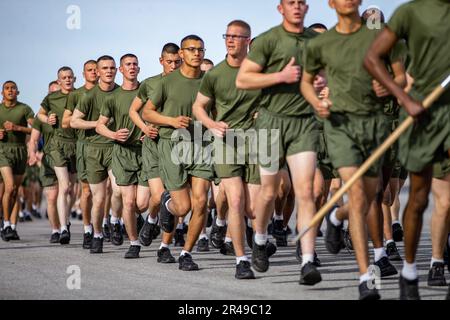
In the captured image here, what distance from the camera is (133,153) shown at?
1488 centimetres

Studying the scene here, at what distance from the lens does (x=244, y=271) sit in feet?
35.8

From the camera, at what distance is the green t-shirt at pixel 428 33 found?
8.45 m

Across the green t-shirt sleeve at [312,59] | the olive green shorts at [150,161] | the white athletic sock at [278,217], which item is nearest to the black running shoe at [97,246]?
the olive green shorts at [150,161]

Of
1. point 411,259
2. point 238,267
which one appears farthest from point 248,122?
point 411,259

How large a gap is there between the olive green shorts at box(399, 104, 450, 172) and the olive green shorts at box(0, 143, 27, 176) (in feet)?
36.3

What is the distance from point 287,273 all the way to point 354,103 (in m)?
2.88

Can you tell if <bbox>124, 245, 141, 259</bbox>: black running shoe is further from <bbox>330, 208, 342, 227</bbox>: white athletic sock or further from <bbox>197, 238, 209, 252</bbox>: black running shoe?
<bbox>330, 208, 342, 227</bbox>: white athletic sock

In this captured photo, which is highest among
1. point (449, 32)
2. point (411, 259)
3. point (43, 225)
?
point (449, 32)

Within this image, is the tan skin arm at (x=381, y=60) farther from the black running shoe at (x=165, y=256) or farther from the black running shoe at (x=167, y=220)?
the black running shoe at (x=165, y=256)

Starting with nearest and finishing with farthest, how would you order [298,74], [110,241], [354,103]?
[354,103]
[298,74]
[110,241]

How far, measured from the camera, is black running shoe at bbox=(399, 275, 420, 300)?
8.55 m

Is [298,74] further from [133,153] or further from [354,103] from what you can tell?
[133,153]

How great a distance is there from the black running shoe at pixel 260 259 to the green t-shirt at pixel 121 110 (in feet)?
13.8

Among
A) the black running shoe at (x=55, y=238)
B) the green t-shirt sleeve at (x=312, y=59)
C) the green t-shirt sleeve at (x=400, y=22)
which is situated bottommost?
the black running shoe at (x=55, y=238)
